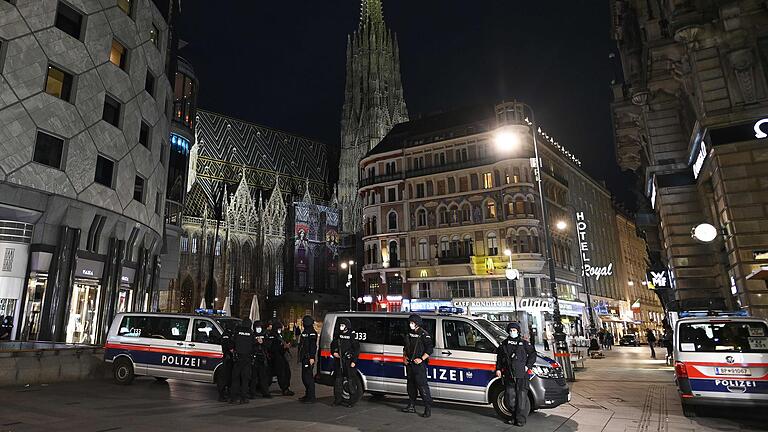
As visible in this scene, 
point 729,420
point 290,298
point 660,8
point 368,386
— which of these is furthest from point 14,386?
point 290,298

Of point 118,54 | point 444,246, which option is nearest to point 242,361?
point 118,54

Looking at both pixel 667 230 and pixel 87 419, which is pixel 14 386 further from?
pixel 667 230

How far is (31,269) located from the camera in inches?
848

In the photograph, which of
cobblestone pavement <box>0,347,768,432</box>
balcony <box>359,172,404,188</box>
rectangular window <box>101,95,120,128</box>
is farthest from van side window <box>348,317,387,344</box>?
balcony <box>359,172,404,188</box>

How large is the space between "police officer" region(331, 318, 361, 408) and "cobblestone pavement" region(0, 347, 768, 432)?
12.3 inches

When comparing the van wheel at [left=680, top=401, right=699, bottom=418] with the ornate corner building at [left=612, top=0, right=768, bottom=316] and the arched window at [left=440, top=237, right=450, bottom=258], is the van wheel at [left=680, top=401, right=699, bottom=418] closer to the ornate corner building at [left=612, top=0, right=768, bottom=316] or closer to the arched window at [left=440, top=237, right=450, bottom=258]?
the ornate corner building at [left=612, top=0, right=768, bottom=316]

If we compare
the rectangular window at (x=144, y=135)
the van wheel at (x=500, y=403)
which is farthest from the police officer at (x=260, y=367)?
the rectangular window at (x=144, y=135)

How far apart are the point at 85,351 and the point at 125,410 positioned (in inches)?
254

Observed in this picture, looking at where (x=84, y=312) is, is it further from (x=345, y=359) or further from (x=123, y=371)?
(x=345, y=359)

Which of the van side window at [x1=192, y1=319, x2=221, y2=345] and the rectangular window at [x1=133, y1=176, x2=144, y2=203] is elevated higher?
the rectangular window at [x1=133, y1=176, x2=144, y2=203]

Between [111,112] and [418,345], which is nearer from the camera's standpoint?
[418,345]

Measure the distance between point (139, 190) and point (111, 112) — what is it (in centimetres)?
490

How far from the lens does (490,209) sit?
42.3 m

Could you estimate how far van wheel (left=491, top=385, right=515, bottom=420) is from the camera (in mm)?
8492
